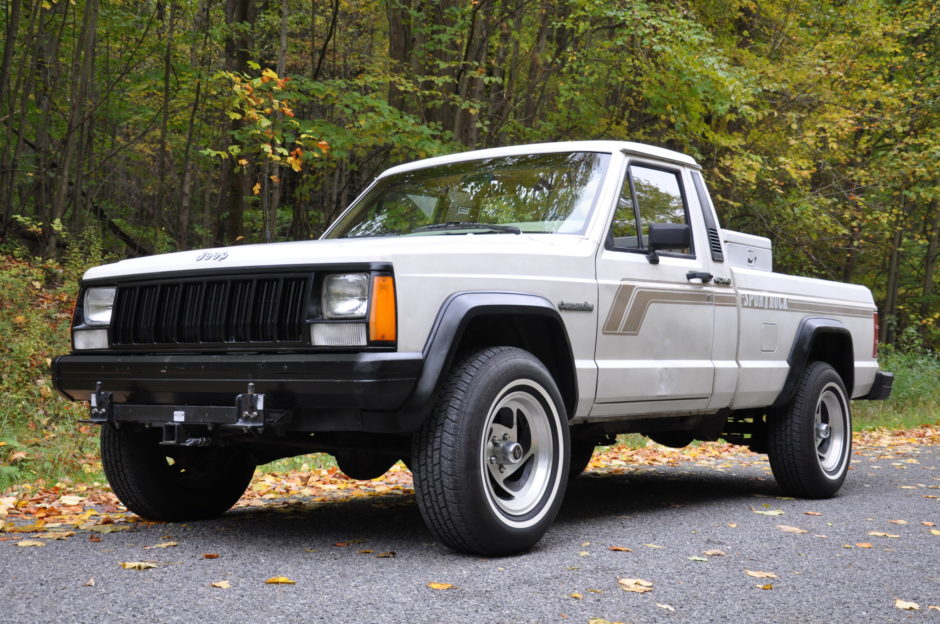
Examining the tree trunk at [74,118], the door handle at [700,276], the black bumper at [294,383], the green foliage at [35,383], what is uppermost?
the tree trunk at [74,118]

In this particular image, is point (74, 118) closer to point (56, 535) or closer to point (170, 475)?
point (170, 475)

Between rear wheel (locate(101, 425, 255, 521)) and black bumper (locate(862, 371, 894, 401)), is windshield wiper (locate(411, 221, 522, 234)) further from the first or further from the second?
black bumper (locate(862, 371, 894, 401))

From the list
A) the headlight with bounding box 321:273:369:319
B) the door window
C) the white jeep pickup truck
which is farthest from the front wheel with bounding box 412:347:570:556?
the door window

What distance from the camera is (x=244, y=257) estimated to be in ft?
14.3

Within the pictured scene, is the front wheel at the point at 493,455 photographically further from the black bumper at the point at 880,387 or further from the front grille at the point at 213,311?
the black bumper at the point at 880,387

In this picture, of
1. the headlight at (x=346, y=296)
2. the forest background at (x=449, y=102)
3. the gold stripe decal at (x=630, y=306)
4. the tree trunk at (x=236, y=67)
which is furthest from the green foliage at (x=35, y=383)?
the gold stripe decal at (x=630, y=306)

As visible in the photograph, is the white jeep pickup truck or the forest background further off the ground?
the forest background

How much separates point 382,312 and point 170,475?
76.9 inches

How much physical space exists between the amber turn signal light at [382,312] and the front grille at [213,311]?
1.01ft

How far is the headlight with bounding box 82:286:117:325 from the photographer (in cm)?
488

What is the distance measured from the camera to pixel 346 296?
4102 millimetres

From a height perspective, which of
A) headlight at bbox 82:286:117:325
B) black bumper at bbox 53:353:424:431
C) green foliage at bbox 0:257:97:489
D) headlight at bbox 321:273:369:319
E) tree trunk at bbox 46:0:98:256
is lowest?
green foliage at bbox 0:257:97:489

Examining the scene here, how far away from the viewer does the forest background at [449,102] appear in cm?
1298

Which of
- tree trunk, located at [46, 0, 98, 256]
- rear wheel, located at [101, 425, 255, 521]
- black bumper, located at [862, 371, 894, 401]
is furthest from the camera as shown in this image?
tree trunk, located at [46, 0, 98, 256]
